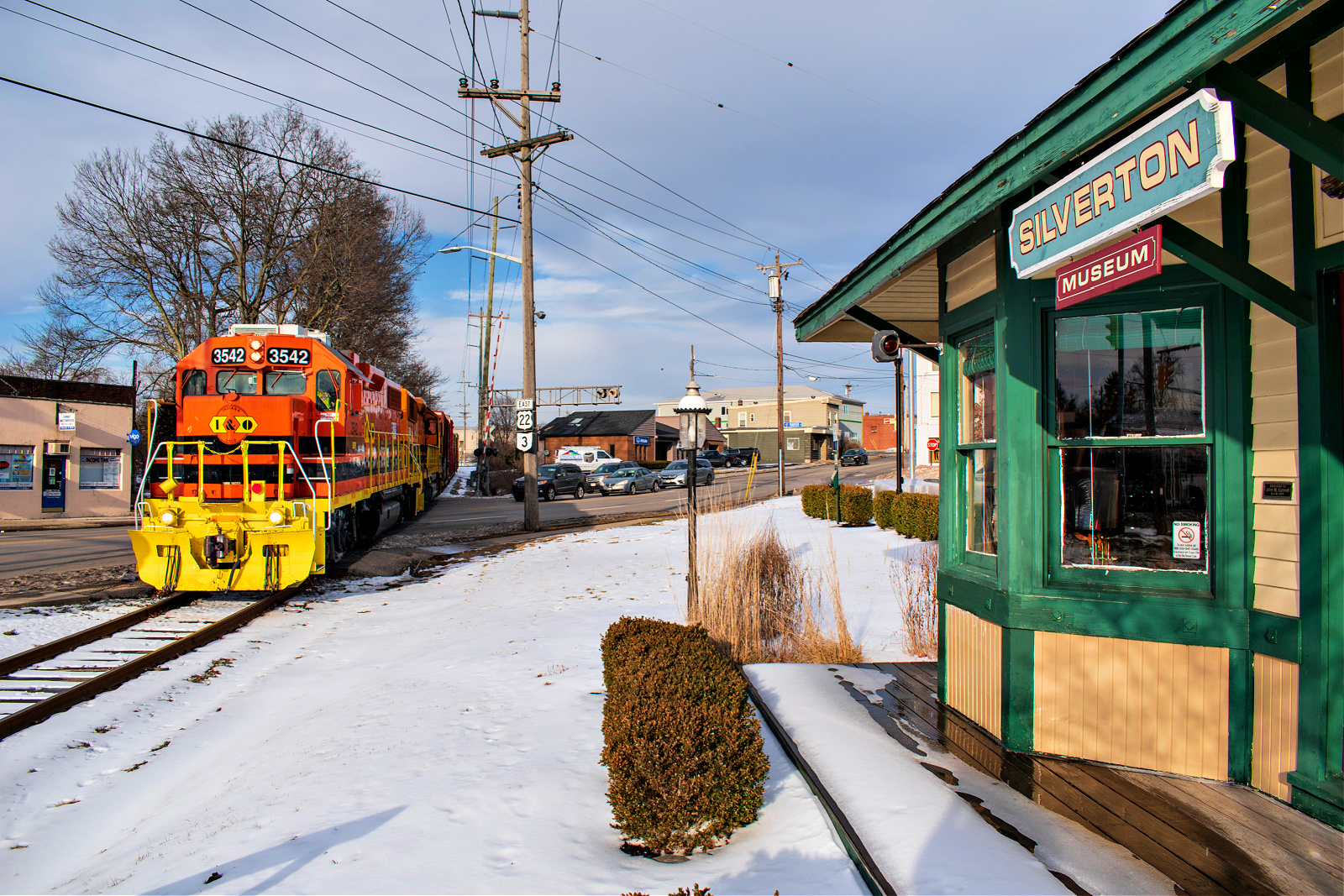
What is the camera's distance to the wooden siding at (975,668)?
4.08 m

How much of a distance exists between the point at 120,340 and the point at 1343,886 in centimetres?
3315

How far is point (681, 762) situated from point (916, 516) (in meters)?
10.9

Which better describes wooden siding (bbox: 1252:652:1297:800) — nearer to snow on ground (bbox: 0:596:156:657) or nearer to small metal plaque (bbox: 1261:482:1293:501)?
small metal plaque (bbox: 1261:482:1293:501)

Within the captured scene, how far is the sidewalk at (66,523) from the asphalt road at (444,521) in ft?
3.46

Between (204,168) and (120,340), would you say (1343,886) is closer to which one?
(204,168)

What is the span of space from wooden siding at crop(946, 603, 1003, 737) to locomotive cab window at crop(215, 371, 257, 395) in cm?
1003

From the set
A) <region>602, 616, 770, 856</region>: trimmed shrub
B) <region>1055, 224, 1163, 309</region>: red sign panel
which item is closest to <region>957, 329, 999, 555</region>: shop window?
<region>1055, 224, 1163, 309</region>: red sign panel

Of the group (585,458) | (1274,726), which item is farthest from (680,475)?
(1274,726)

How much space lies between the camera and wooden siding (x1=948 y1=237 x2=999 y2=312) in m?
4.22

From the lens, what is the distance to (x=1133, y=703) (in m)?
3.61

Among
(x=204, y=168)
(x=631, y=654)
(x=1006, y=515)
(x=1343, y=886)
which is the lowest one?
→ (x=1343, y=886)

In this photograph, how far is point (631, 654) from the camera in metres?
4.08

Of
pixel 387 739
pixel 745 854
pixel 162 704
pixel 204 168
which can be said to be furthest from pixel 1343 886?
pixel 204 168

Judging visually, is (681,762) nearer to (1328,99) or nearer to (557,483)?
→ (1328,99)
